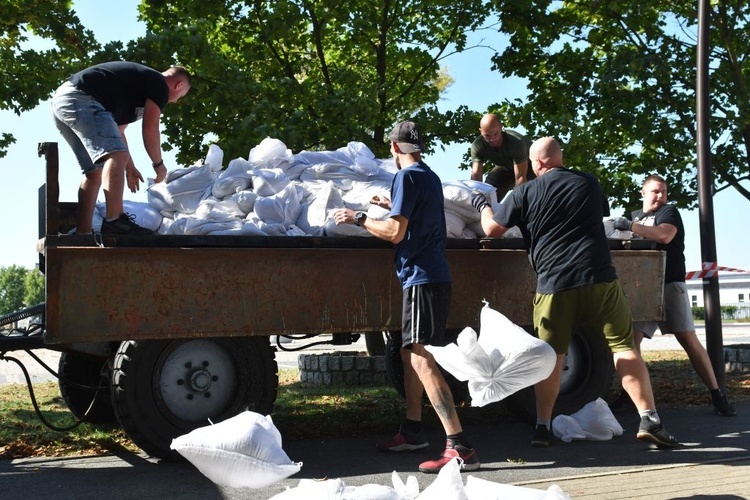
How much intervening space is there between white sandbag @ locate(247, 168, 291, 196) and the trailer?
724 mm

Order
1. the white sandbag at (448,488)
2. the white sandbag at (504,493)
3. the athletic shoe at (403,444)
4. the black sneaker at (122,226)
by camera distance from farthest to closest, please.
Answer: the athletic shoe at (403,444), the black sneaker at (122,226), the white sandbag at (504,493), the white sandbag at (448,488)

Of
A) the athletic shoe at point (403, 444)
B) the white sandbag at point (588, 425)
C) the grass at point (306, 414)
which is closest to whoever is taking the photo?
the athletic shoe at point (403, 444)

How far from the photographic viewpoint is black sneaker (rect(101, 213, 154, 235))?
5.46 m

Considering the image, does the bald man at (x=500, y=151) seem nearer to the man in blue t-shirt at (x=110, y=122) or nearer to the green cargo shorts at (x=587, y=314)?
the green cargo shorts at (x=587, y=314)

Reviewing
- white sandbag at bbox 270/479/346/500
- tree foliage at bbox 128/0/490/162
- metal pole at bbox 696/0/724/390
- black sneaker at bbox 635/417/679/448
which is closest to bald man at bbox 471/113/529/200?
metal pole at bbox 696/0/724/390

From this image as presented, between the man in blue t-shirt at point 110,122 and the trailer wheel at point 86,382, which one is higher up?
the man in blue t-shirt at point 110,122

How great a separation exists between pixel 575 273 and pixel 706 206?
14.2 ft

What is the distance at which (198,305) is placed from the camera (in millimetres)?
5387

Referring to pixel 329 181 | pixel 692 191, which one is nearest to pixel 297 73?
pixel 692 191

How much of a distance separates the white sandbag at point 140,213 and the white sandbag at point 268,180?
0.70m

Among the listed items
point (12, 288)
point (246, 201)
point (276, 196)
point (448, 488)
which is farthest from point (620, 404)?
point (12, 288)

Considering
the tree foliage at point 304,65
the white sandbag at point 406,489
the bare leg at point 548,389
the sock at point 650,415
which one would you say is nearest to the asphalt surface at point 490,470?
the sock at point 650,415

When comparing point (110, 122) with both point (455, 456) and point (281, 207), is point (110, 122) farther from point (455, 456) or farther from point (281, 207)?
point (455, 456)

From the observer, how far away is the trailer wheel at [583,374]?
22.8 ft
